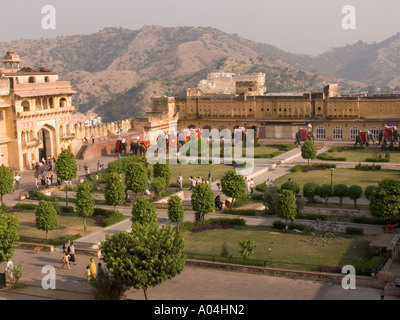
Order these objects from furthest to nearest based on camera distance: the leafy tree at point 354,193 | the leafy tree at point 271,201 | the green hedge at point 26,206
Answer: the green hedge at point 26,206 → the leafy tree at point 354,193 → the leafy tree at point 271,201

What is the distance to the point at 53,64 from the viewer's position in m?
190

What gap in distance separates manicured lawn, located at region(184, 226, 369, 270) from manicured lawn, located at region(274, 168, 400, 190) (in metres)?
10.9

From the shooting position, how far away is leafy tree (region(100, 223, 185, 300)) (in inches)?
666

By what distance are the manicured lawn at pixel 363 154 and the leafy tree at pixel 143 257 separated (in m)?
29.1

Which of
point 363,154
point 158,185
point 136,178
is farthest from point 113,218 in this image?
point 363,154

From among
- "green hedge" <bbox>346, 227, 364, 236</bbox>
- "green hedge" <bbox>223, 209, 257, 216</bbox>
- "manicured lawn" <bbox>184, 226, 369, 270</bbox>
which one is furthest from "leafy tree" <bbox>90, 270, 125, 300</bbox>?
"green hedge" <bbox>223, 209, 257, 216</bbox>

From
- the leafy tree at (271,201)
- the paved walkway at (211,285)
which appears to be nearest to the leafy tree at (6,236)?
the paved walkway at (211,285)

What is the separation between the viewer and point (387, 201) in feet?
79.5

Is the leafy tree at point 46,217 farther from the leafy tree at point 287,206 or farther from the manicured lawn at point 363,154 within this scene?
the manicured lawn at point 363,154

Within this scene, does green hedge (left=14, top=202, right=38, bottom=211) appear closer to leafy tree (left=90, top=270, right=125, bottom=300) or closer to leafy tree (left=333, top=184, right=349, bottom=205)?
leafy tree (left=90, top=270, right=125, bottom=300)

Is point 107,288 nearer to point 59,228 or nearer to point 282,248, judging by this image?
point 282,248

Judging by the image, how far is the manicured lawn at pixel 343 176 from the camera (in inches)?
1420

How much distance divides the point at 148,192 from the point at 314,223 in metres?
10.6
